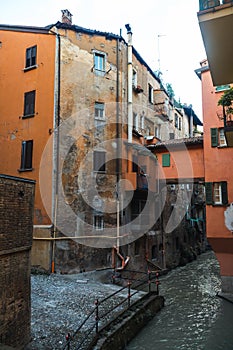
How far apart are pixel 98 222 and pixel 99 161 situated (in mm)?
3676

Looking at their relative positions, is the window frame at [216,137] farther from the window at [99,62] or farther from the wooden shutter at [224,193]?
the window at [99,62]

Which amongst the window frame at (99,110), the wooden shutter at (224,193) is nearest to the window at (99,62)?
the window frame at (99,110)

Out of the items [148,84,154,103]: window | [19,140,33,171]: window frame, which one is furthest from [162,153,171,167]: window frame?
[19,140,33,171]: window frame

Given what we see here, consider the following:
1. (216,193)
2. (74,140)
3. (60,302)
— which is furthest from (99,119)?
(60,302)

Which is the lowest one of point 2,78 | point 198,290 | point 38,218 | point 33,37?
point 198,290

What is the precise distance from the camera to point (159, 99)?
2500cm

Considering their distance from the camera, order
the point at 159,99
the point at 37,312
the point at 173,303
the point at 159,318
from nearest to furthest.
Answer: the point at 37,312 < the point at 159,318 < the point at 173,303 < the point at 159,99

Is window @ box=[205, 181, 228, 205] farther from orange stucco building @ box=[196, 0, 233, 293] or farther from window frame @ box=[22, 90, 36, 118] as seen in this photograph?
window frame @ box=[22, 90, 36, 118]

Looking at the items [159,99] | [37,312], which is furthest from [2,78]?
[37,312]

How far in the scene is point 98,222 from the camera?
1697cm

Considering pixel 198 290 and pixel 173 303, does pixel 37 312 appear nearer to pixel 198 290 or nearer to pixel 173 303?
pixel 173 303

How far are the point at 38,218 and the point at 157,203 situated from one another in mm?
10526

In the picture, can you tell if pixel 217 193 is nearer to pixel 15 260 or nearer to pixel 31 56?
pixel 15 260

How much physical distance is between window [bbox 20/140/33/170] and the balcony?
11.7 meters
